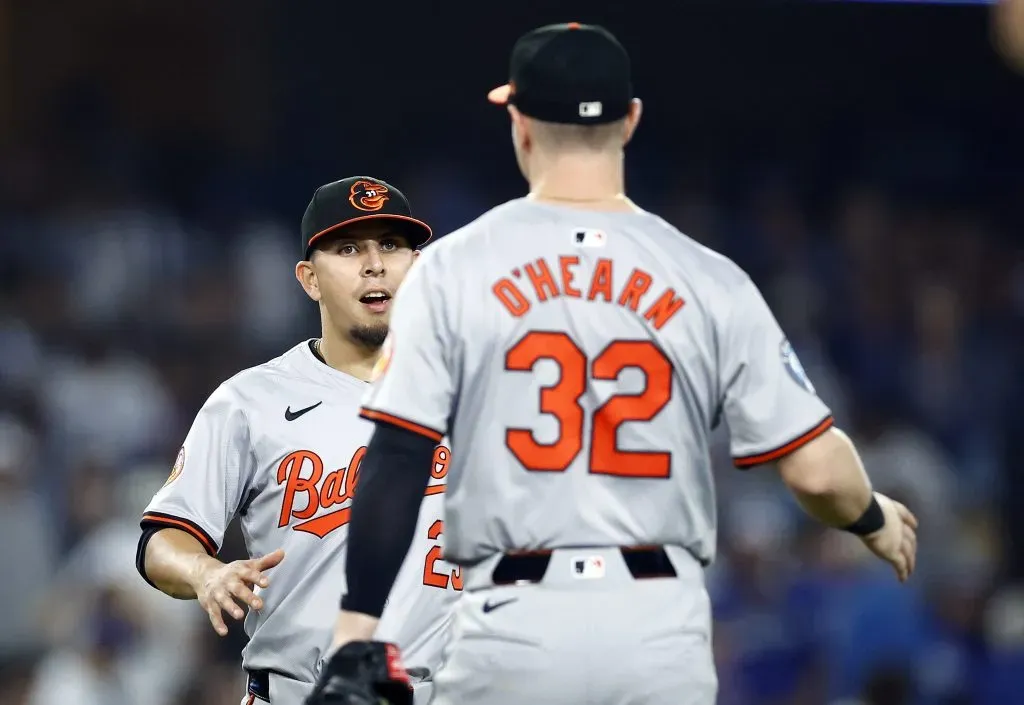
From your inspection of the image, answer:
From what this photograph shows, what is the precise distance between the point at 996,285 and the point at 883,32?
2253mm

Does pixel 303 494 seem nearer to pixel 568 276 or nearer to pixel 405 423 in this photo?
pixel 405 423

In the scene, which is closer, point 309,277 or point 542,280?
point 542,280

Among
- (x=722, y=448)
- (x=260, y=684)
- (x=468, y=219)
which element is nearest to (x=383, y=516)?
(x=260, y=684)

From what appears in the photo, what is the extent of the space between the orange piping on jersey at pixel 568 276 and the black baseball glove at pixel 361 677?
0.69m

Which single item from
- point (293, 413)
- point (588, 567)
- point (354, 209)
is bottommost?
point (293, 413)

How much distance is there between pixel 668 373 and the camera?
2834 mm

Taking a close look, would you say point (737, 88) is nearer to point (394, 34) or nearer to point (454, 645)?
point (394, 34)

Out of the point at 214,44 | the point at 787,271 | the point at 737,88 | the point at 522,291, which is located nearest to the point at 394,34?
the point at 214,44

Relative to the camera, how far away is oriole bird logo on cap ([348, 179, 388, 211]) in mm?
3961

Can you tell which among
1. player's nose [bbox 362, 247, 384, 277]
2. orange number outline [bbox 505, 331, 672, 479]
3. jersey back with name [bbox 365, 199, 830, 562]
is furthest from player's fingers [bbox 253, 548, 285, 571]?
player's nose [bbox 362, 247, 384, 277]

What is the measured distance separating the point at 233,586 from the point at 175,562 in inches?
12.0

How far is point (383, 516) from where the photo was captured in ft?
8.91

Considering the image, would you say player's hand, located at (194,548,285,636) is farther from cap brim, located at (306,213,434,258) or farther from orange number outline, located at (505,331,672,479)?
cap brim, located at (306,213,434,258)

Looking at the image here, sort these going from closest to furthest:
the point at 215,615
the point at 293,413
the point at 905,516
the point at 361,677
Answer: the point at 361,677 < the point at 905,516 < the point at 215,615 < the point at 293,413
